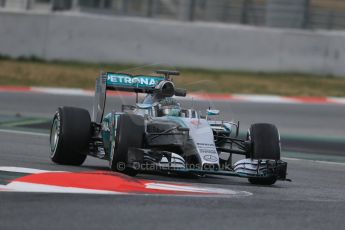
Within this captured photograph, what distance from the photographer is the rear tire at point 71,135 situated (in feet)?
36.4

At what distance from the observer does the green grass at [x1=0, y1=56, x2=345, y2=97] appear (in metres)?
22.4

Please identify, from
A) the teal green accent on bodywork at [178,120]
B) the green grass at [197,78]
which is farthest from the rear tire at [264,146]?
the green grass at [197,78]

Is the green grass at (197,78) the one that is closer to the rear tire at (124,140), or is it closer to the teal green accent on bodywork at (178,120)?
the teal green accent on bodywork at (178,120)

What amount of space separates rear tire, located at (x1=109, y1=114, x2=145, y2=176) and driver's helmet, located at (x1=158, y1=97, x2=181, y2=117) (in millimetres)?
620

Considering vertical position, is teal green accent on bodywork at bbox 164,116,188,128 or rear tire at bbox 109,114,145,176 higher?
teal green accent on bodywork at bbox 164,116,188,128

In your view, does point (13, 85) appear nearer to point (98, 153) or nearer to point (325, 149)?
point (325, 149)

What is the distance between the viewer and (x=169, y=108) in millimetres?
10789

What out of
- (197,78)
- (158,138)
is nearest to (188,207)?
(158,138)

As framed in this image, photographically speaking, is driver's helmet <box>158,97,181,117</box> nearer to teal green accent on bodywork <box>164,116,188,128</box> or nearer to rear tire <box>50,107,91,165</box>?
teal green accent on bodywork <box>164,116,188,128</box>

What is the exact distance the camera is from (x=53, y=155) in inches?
447

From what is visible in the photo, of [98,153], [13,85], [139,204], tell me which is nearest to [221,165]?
[98,153]

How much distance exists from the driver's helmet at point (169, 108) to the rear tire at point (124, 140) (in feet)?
2.03

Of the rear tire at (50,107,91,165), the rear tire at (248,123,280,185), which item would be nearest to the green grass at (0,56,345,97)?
the rear tire at (50,107,91,165)

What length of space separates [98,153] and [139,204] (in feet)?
9.75
